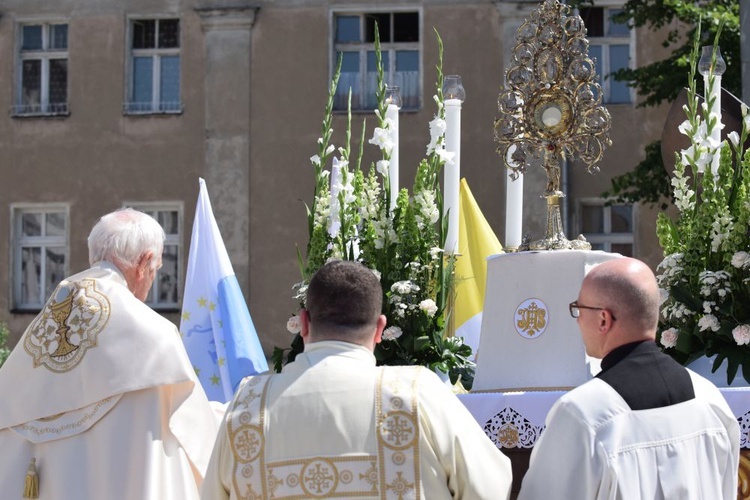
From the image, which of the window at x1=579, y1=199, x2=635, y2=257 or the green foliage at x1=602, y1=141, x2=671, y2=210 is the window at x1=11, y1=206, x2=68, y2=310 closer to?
the window at x1=579, y1=199, x2=635, y2=257

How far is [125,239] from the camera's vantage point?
4.96 metres

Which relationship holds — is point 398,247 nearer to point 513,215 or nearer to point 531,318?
point 513,215

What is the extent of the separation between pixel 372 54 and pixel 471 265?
11.4 m

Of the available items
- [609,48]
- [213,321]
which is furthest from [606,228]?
[213,321]

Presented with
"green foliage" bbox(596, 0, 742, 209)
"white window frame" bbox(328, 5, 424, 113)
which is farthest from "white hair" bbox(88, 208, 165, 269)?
"white window frame" bbox(328, 5, 424, 113)

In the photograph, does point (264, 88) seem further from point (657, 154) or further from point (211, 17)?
point (657, 154)

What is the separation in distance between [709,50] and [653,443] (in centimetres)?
256

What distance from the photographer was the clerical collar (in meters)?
3.79

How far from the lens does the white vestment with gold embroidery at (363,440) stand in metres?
3.85

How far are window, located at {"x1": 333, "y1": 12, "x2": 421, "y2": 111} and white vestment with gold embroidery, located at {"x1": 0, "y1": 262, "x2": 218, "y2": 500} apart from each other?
14859mm

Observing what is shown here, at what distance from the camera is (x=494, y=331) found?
5488mm

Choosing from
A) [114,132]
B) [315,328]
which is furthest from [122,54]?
[315,328]

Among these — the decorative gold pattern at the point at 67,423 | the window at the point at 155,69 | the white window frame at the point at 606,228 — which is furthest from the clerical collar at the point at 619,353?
Answer: the window at the point at 155,69

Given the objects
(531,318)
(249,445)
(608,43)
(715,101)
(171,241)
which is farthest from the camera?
(171,241)
